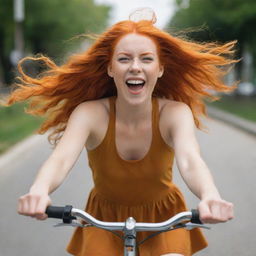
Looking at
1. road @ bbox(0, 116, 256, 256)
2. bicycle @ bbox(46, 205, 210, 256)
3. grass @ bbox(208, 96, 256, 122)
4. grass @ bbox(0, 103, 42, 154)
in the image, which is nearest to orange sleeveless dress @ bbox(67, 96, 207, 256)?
bicycle @ bbox(46, 205, 210, 256)

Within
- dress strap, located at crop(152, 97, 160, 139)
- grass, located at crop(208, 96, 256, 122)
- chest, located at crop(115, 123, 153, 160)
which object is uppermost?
grass, located at crop(208, 96, 256, 122)

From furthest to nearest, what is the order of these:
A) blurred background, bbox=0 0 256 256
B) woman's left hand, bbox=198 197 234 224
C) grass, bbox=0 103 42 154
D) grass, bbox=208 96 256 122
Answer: grass, bbox=208 96 256 122 → grass, bbox=0 103 42 154 → blurred background, bbox=0 0 256 256 → woman's left hand, bbox=198 197 234 224

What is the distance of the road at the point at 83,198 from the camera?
4.62 m

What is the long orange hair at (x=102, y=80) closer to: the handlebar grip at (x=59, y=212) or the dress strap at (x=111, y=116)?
the dress strap at (x=111, y=116)

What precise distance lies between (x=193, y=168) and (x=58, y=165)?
1.88 ft

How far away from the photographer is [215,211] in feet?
5.81

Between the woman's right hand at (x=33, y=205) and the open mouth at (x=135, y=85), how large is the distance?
0.73 metres

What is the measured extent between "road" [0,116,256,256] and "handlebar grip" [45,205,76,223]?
8.47ft

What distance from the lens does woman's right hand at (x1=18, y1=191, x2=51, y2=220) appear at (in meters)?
1.86

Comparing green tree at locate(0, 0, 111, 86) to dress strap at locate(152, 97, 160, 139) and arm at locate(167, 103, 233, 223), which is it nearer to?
dress strap at locate(152, 97, 160, 139)

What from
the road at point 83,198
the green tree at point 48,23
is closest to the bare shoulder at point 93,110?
the road at point 83,198

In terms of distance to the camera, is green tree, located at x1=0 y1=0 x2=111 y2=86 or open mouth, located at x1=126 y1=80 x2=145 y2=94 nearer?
open mouth, located at x1=126 y1=80 x2=145 y2=94

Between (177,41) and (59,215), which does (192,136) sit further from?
(59,215)

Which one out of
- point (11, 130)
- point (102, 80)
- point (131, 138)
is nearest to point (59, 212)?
point (131, 138)
